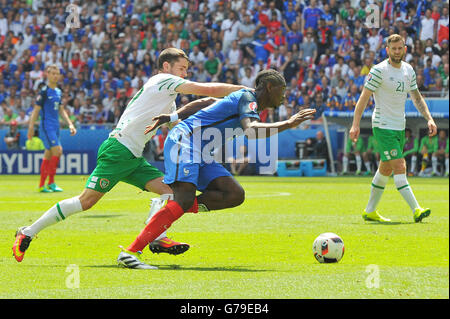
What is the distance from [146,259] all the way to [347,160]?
1987 centimetres

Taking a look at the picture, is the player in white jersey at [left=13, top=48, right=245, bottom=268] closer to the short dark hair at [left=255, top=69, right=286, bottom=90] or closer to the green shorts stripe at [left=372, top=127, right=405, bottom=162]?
the short dark hair at [left=255, top=69, right=286, bottom=90]

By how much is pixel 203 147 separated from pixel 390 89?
481 centimetres

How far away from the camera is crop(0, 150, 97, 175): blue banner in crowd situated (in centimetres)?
2788

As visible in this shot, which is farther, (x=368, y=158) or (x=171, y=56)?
(x=368, y=158)

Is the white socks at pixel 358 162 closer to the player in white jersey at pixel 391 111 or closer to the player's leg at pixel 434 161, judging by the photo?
the player's leg at pixel 434 161

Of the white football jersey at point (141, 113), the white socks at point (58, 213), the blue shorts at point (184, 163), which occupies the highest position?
the white football jersey at point (141, 113)

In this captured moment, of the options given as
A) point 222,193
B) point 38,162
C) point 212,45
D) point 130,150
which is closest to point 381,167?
point 222,193

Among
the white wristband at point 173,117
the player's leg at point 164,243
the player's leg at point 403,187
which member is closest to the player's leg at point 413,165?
the player's leg at point 403,187

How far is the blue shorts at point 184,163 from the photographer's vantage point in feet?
22.8

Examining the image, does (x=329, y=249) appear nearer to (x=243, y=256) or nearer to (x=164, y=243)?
(x=243, y=256)

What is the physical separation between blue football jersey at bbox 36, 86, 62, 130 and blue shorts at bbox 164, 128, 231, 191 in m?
10.1

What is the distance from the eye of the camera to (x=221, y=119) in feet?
23.0

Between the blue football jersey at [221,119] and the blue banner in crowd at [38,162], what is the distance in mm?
21073

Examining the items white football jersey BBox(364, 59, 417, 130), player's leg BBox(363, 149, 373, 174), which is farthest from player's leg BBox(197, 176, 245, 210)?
player's leg BBox(363, 149, 373, 174)
